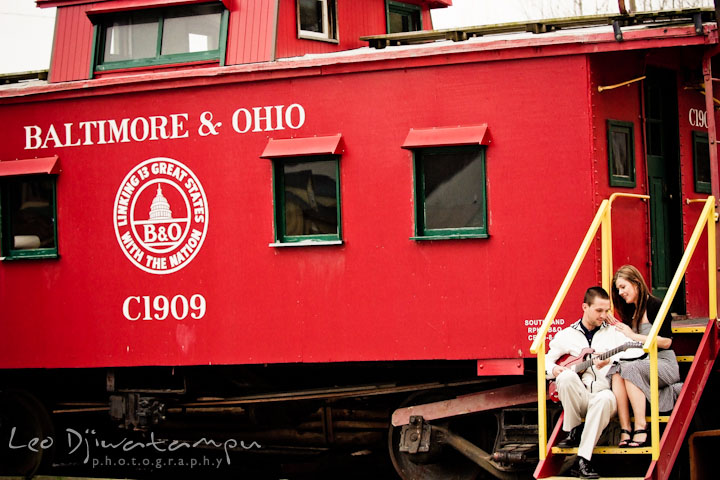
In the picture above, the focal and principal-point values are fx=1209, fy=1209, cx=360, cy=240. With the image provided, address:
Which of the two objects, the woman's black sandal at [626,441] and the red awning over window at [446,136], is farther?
the red awning over window at [446,136]

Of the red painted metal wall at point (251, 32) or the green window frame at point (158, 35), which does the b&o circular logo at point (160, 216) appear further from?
the red painted metal wall at point (251, 32)

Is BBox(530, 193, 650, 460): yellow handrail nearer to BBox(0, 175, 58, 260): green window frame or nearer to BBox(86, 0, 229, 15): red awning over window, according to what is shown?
BBox(86, 0, 229, 15): red awning over window

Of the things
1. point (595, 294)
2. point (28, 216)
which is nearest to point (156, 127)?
point (28, 216)

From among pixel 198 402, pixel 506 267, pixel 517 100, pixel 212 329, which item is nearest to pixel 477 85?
pixel 517 100

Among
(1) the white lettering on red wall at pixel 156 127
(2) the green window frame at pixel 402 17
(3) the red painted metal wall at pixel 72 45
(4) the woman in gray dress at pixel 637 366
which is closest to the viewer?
(4) the woman in gray dress at pixel 637 366

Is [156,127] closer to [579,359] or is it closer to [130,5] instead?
[130,5]

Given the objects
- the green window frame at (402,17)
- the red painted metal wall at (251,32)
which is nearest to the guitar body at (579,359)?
the red painted metal wall at (251,32)

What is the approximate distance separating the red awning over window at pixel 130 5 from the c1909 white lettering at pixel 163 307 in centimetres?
303

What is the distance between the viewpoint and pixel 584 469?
895cm

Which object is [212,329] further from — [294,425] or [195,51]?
[195,51]

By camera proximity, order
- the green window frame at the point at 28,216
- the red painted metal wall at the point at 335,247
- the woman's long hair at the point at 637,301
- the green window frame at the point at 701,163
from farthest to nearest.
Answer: the green window frame at the point at 28,216, the green window frame at the point at 701,163, the red painted metal wall at the point at 335,247, the woman's long hair at the point at 637,301

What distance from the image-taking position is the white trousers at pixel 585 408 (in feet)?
29.5

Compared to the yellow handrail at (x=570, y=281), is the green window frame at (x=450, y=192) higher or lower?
higher

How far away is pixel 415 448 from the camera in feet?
37.0
